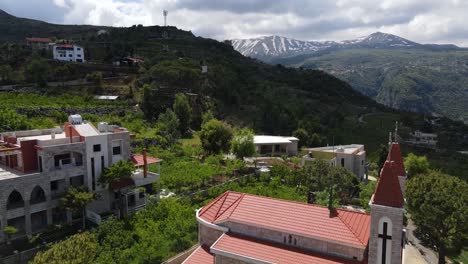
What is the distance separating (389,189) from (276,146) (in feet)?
144

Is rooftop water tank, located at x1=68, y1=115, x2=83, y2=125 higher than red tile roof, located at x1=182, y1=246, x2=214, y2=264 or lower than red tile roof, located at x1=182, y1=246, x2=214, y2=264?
higher

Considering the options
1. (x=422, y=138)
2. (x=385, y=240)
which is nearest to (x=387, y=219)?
(x=385, y=240)

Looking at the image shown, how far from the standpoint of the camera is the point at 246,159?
54.1m

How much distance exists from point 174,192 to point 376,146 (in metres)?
54.2

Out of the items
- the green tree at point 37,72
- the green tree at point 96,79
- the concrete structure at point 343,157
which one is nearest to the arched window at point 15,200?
the concrete structure at point 343,157

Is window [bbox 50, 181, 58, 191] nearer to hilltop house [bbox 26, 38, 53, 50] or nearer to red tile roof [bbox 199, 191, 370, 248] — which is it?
red tile roof [bbox 199, 191, 370, 248]

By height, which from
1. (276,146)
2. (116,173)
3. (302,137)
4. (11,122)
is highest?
(11,122)

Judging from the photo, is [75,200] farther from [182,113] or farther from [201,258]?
[182,113]

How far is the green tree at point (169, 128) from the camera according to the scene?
5809cm

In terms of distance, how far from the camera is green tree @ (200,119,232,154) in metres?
50.6

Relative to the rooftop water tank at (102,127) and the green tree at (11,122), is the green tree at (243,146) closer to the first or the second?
the rooftop water tank at (102,127)

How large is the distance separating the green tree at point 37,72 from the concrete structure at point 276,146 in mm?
43376

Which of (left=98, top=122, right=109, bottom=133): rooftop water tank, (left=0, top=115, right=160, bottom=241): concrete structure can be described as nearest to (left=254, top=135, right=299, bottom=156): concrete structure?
(left=0, top=115, right=160, bottom=241): concrete structure

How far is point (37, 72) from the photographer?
241 feet
